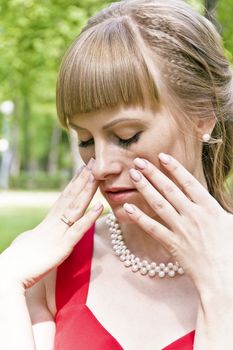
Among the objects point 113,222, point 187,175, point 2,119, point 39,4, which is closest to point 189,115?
point 187,175

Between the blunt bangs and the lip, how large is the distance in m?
0.27

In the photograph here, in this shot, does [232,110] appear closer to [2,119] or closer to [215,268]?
[215,268]

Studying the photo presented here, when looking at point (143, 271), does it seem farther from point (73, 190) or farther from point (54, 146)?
point (54, 146)

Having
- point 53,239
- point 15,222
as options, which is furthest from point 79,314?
point 15,222

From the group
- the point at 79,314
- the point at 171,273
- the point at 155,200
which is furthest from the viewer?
the point at 171,273

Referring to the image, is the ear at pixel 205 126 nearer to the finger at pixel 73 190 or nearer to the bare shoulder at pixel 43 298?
the finger at pixel 73 190

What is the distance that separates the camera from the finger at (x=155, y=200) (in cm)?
208

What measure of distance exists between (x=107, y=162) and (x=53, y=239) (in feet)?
1.07

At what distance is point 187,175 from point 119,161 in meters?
0.23

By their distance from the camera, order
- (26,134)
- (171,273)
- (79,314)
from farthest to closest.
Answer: (26,134)
(171,273)
(79,314)

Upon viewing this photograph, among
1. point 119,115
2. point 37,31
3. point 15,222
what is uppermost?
point 119,115

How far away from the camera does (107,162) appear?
85.7 inches

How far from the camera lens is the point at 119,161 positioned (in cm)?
217

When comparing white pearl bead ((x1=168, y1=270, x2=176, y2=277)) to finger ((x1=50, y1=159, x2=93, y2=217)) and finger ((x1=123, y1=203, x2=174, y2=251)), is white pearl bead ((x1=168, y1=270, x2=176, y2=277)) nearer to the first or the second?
finger ((x1=123, y1=203, x2=174, y2=251))
